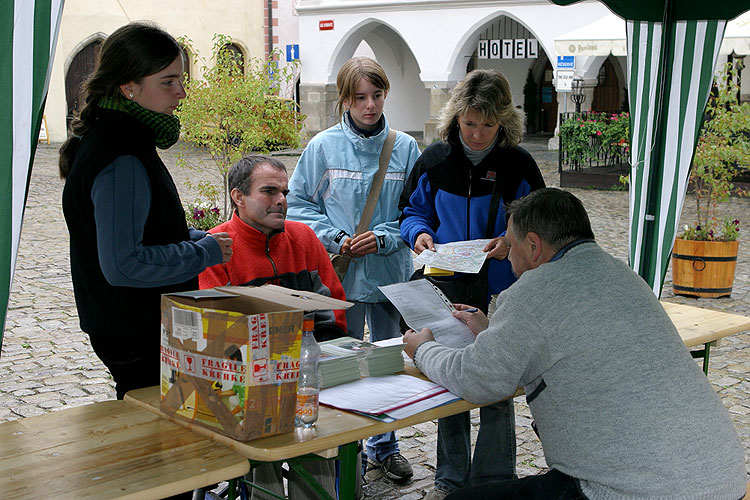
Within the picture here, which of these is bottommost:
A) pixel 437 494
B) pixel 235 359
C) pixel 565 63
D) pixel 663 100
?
pixel 437 494

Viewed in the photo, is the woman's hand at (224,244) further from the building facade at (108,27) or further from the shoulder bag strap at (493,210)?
the building facade at (108,27)

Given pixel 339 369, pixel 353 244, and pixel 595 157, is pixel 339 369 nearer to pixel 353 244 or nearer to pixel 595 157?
pixel 353 244

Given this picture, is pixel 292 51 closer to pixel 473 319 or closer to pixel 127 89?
pixel 473 319

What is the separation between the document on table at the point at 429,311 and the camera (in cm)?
310

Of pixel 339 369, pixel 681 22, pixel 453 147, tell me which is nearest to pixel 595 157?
pixel 681 22

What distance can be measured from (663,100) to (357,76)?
1.79 metres

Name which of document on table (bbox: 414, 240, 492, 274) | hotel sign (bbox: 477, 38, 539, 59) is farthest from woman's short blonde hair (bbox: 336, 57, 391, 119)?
hotel sign (bbox: 477, 38, 539, 59)

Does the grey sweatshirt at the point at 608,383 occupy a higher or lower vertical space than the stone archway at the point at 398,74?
lower

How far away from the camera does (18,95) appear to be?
2264 mm

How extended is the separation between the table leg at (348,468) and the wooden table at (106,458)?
0.35 m

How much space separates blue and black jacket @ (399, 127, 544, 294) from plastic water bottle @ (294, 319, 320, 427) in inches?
55.5

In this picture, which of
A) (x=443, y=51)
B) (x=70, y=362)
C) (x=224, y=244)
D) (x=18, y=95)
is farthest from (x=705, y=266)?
(x=443, y=51)

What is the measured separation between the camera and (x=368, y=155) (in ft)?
13.7

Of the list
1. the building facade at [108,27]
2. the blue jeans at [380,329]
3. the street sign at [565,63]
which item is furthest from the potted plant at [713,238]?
the building facade at [108,27]
